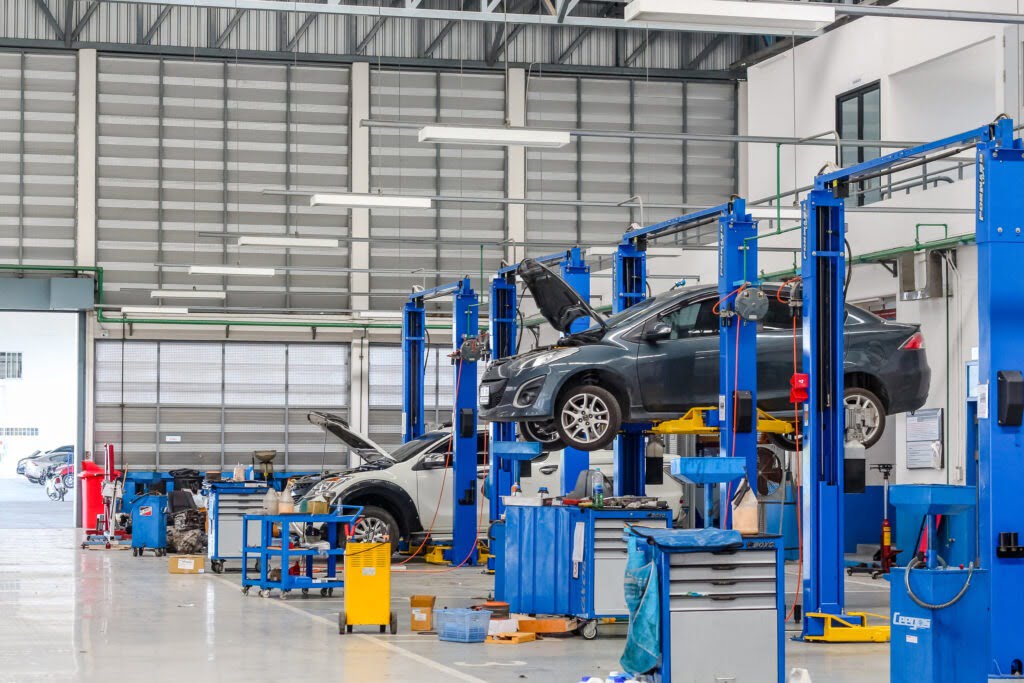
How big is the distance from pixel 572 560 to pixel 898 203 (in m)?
8.84

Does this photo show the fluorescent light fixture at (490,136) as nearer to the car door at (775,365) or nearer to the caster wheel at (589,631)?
the car door at (775,365)

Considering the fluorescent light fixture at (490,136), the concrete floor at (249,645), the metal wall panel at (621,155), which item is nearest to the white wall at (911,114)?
the metal wall panel at (621,155)

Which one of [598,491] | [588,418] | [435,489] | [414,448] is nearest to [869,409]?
[588,418]

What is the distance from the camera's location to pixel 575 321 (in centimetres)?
1199

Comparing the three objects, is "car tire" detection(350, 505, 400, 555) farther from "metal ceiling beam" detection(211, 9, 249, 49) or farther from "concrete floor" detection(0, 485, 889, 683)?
"metal ceiling beam" detection(211, 9, 249, 49)

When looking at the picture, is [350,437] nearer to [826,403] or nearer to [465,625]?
[465,625]

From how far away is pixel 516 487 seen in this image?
444 inches

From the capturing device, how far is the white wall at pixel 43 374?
24.7 metres

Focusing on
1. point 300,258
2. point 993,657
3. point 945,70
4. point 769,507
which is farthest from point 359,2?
point 993,657

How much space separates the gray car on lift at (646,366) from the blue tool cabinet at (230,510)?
3.91 m

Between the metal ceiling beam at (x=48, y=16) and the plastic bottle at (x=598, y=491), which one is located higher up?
the metal ceiling beam at (x=48, y=16)

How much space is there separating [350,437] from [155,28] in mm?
11547

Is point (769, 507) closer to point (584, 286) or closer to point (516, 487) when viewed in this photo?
point (584, 286)

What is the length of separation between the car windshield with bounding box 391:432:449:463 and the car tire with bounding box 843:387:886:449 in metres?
5.61
